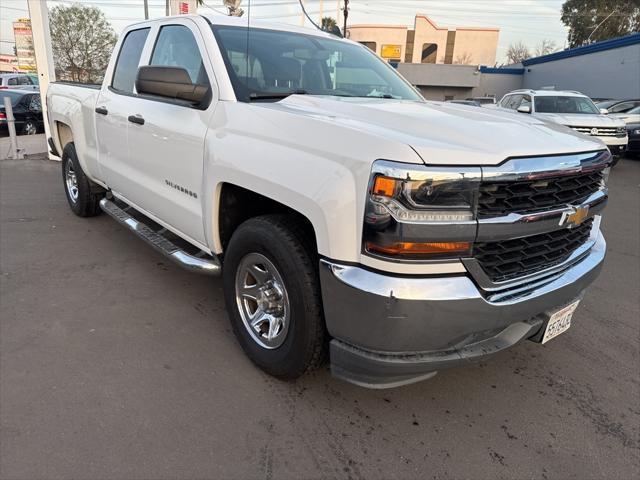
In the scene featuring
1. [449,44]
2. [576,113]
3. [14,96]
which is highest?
[449,44]

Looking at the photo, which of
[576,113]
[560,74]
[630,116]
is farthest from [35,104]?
[560,74]

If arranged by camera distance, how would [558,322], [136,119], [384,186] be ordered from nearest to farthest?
[384,186], [558,322], [136,119]

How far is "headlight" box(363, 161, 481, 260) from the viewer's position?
192 centimetres

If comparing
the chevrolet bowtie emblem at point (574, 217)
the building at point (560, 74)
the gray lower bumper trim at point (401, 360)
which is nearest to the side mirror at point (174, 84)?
the gray lower bumper trim at point (401, 360)

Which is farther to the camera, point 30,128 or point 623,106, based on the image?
point 623,106

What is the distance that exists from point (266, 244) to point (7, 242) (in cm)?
385

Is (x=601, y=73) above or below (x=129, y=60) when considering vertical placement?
above

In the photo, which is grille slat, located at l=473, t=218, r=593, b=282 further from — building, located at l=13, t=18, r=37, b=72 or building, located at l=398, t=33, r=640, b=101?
building, located at l=13, t=18, r=37, b=72

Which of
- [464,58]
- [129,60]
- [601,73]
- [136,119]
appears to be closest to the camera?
[136,119]

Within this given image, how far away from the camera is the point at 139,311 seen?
3.57m

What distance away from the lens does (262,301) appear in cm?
276

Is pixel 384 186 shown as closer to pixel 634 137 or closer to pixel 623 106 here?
pixel 634 137

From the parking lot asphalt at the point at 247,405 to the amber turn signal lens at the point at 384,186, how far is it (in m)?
1.26

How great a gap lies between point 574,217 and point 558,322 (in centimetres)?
56
